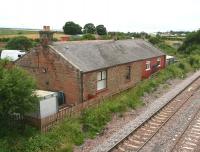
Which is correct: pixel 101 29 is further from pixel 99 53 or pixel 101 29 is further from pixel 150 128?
pixel 150 128

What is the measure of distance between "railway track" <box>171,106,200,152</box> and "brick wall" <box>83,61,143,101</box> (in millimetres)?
7335

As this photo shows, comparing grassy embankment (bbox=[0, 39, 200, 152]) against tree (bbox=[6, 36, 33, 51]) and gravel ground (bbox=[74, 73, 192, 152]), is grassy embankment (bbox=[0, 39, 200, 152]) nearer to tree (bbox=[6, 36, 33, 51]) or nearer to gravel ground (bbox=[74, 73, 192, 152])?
gravel ground (bbox=[74, 73, 192, 152])

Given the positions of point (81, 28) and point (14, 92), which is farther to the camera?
point (81, 28)

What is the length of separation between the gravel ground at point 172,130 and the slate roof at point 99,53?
7132mm

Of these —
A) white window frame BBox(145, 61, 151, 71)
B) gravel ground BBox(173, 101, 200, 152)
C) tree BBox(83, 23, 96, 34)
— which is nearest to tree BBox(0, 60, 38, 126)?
gravel ground BBox(173, 101, 200, 152)

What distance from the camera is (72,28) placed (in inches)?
4082

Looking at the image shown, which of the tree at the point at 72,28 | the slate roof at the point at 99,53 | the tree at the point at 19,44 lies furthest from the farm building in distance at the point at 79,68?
the tree at the point at 72,28

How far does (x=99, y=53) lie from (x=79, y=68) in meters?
5.03

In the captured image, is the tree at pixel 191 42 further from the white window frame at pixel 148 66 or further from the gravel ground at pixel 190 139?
the gravel ground at pixel 190 139

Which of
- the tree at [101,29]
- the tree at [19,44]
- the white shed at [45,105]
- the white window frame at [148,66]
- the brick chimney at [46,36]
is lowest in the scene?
the white shed at [45,105]

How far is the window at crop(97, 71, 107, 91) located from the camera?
23487mm

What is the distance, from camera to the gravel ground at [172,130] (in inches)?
570

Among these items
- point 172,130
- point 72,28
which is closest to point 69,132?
point 172,130

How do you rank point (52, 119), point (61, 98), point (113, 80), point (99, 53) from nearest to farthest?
point (52, 119) → point (61, 98) → point (113, 80) → point (99, 53)
